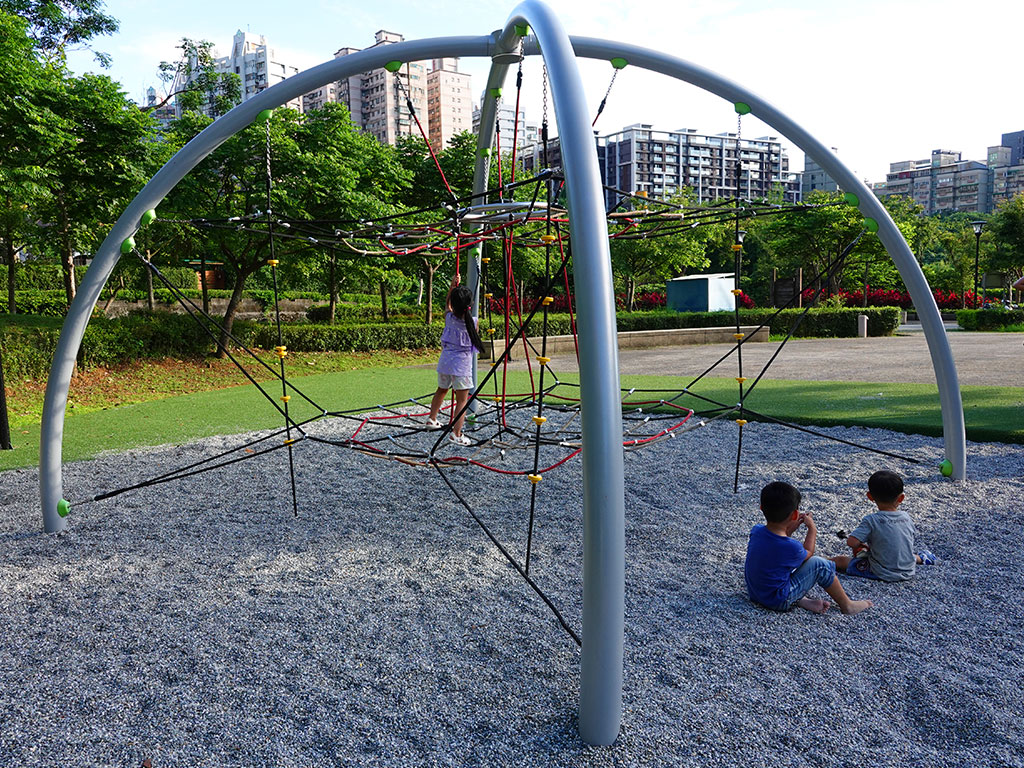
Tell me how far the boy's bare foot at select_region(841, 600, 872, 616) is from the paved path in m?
6.62

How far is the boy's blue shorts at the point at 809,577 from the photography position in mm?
3572

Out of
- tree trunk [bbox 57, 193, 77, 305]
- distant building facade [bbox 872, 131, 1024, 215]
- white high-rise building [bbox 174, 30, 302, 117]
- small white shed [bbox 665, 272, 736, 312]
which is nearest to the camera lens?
tree trunk [bbox 57, 193, 77, 305]

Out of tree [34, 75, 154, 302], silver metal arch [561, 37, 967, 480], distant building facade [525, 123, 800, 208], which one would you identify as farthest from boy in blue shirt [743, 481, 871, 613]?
distant building facade [525, 123, 800, 208]

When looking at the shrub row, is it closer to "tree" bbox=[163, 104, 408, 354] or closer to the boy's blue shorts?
"tree" bbox=[163, 104, 408, 354]

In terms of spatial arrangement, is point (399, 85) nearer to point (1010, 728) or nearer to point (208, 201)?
point (1010, 728)

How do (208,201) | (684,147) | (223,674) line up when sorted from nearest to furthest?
(223,674) → (208,201) → (684,147)

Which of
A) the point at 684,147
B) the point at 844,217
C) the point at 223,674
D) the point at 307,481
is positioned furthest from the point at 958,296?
the point at 684,147

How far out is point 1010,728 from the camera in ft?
8.48

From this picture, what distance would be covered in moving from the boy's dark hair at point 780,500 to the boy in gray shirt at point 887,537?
73 cm

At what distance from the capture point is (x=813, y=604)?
363 centimetres

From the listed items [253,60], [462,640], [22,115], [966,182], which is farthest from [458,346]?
[966,182]

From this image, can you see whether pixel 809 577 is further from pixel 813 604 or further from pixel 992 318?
pixel 992 318

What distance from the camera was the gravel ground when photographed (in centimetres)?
256

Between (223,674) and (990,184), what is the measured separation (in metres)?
178
